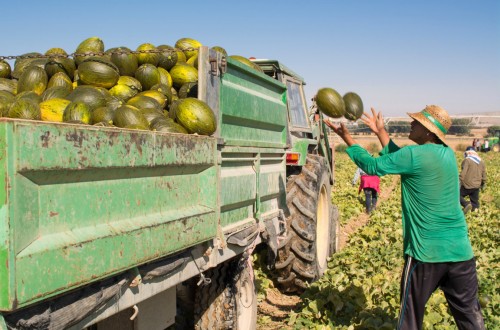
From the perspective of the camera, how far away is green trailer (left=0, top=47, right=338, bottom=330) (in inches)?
89.7

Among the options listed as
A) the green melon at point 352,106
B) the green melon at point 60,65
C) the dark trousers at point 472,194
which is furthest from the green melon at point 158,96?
the dark trousers at point 472,194

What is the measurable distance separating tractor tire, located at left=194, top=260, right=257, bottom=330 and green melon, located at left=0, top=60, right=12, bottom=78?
251 centimetres

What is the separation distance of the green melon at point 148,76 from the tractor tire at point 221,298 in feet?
5.56

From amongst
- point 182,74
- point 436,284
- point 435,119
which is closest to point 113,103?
point 182,74

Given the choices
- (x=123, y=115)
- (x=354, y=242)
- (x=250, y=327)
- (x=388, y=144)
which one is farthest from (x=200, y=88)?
(x=354, y=242)

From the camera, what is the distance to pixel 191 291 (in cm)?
492

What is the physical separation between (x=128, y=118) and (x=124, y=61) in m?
1.36

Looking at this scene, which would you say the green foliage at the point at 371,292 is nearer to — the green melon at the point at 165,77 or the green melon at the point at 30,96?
the green melon at the point at 165,77

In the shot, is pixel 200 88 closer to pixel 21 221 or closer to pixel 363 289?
pixel 21 221

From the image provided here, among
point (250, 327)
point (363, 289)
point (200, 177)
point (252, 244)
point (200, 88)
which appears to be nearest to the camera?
point (200, 177)

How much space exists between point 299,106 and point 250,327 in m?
3.13

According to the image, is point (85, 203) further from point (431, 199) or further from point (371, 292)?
point (371, 292)

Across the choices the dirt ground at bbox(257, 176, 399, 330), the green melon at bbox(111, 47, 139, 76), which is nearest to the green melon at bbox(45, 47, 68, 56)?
the green melon at bbox(111, 47, 139, 76)

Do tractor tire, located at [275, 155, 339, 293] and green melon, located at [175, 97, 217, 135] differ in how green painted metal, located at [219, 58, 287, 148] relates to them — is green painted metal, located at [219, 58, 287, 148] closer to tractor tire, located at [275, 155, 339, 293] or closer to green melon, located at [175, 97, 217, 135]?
green melon, located at [175, 97, 217, 135]
